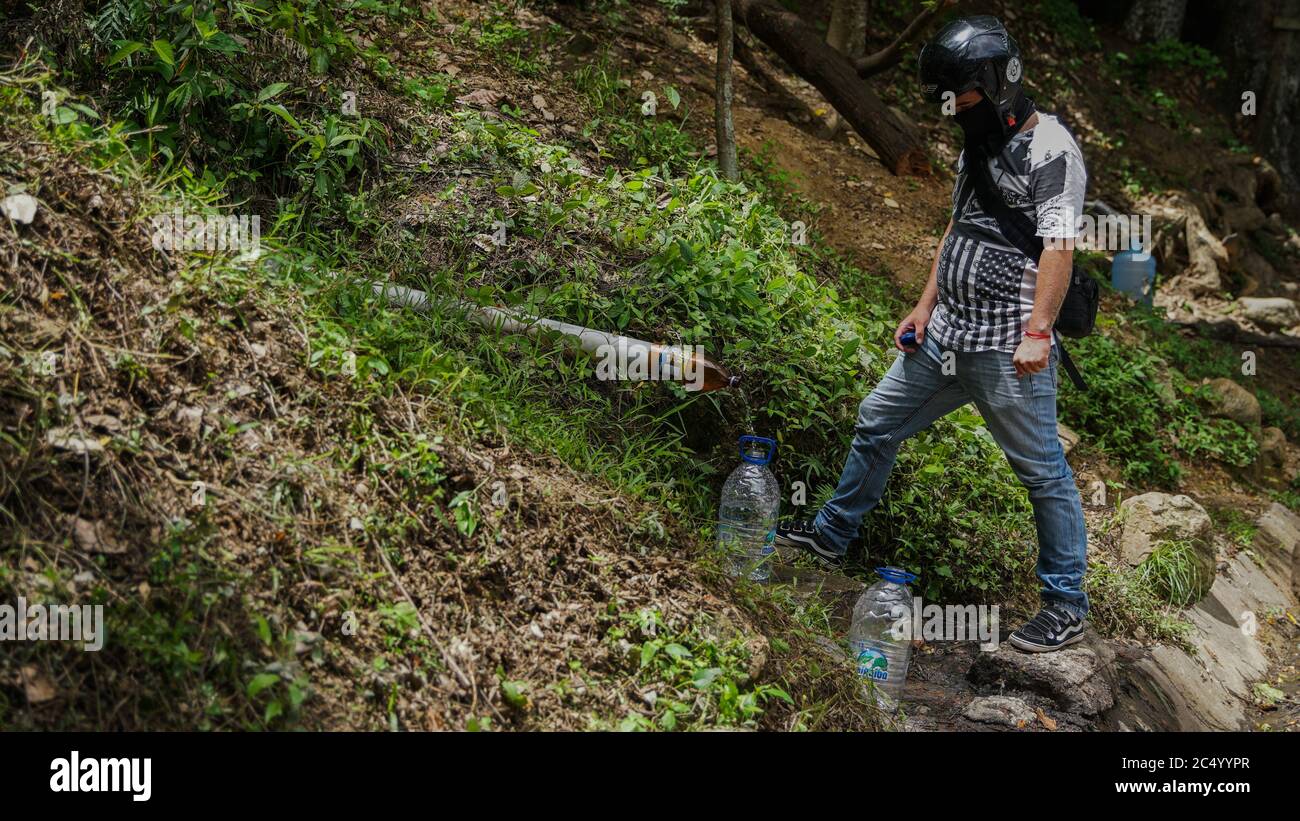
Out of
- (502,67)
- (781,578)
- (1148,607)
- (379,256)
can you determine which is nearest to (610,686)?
(781,578)

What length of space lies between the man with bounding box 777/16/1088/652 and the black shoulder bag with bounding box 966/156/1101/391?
0.06ft

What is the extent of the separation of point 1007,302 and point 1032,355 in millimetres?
230

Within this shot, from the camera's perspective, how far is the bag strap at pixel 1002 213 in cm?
381

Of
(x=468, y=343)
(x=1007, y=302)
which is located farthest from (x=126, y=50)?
(x=1007, y=302)

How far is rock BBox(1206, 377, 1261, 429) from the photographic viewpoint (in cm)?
799

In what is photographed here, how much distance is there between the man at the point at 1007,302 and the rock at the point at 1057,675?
0.21 ft

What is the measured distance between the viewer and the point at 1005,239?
3844 mm

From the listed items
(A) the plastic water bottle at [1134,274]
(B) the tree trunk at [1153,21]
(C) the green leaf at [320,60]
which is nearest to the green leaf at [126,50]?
(C) the green leaf at [320,60]

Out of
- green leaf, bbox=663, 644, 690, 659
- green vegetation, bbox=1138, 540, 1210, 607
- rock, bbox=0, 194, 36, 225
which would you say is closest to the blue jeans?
green leaf, bbox=663, 644, 690, 659

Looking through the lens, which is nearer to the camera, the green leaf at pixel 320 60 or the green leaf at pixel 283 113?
the green leaf at pixel 283 113

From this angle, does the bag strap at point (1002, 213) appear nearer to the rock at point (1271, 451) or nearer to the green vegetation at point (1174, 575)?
the green vegetation at point (1174, 575)

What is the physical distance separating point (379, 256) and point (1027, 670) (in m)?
3.10

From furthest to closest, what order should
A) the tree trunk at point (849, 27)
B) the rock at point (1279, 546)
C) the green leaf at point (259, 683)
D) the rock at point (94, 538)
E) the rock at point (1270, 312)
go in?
1. the rock at point (1270, 312)
2. the tree trunk at point (849, 27)
3. the rock at point (1279, 546)
4. the rock at point (94, 538)
5. the green leaf at point (259, 683)

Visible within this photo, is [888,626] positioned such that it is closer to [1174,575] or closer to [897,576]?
[897,576]
